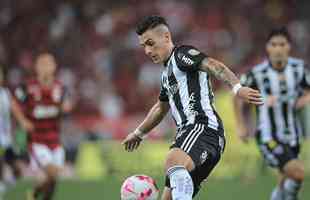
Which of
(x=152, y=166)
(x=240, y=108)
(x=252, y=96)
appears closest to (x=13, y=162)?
(x=152, y=166)

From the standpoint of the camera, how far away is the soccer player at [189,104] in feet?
22.3

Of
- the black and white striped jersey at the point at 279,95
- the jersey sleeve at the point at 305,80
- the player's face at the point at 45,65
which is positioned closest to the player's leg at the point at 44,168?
the player's face at the point at 45,65

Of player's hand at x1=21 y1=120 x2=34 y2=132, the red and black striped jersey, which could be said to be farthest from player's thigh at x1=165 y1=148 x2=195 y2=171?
the red and black striped jersey

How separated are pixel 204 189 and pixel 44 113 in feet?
9.70

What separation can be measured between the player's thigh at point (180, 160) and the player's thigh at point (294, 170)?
282 cm

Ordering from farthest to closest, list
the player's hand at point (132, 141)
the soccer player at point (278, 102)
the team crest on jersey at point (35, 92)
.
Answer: the team crest on jersey at point (35, 92)
the soccer player at point (278, 102)
the player's hand at point (132, 141)

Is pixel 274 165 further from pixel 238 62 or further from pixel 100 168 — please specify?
pixel 238 62

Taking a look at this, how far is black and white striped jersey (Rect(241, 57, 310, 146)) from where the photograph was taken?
9727 millimetres

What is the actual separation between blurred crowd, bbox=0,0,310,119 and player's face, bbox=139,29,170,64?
11155 millimetres

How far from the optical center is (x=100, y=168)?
1567 centimetres

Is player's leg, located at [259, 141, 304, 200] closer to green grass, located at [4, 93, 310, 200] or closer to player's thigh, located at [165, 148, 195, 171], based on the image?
player's thigh, located at [165, 148, 195, 171]

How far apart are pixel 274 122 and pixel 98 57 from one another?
10340mm

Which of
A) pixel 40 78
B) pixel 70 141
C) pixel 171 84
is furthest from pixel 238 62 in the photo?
pixel 171 84

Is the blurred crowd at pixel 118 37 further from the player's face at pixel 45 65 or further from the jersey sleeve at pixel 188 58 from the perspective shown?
the jersey sleeve at pixel 188 58
